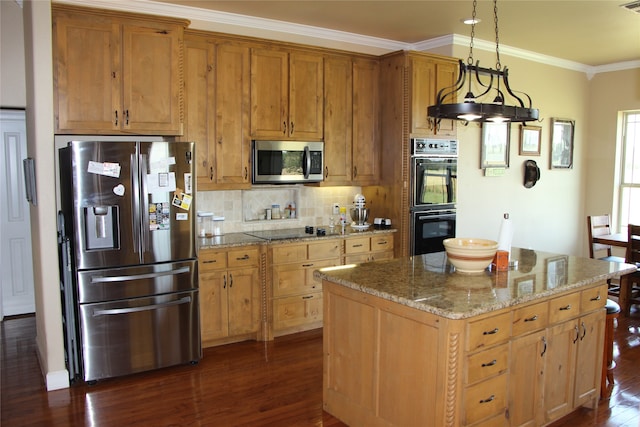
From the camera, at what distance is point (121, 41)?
3.97 meters

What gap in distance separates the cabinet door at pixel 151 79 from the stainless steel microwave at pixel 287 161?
2.69ft

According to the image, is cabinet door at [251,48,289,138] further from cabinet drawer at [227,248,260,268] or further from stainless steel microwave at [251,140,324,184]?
cabinet drawer at [227,248,260,268]

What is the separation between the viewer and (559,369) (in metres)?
3.04

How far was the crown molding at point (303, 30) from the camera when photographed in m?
4.30

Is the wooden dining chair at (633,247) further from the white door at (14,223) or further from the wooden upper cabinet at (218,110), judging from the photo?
the white door at (14,223)

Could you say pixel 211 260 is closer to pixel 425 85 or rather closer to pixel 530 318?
pixel 530 318

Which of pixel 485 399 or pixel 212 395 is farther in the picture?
pixel 212 395

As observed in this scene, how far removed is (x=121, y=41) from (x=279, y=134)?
157cm

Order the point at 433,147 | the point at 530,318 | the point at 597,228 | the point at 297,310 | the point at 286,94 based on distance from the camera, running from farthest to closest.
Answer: the point at 597,228, the point at 433,147, the point at 286,94, the point at 297,310, the point at 530,318

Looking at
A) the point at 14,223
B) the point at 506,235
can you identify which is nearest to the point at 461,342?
the point at 506,235

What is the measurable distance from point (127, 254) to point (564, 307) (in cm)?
294

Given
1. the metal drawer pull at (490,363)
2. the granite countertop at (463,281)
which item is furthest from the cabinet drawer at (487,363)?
the granite countertop at (463,281)

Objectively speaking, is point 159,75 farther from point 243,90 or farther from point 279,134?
point 279,134

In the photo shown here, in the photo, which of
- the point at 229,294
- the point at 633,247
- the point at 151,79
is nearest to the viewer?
the point at 151,79
